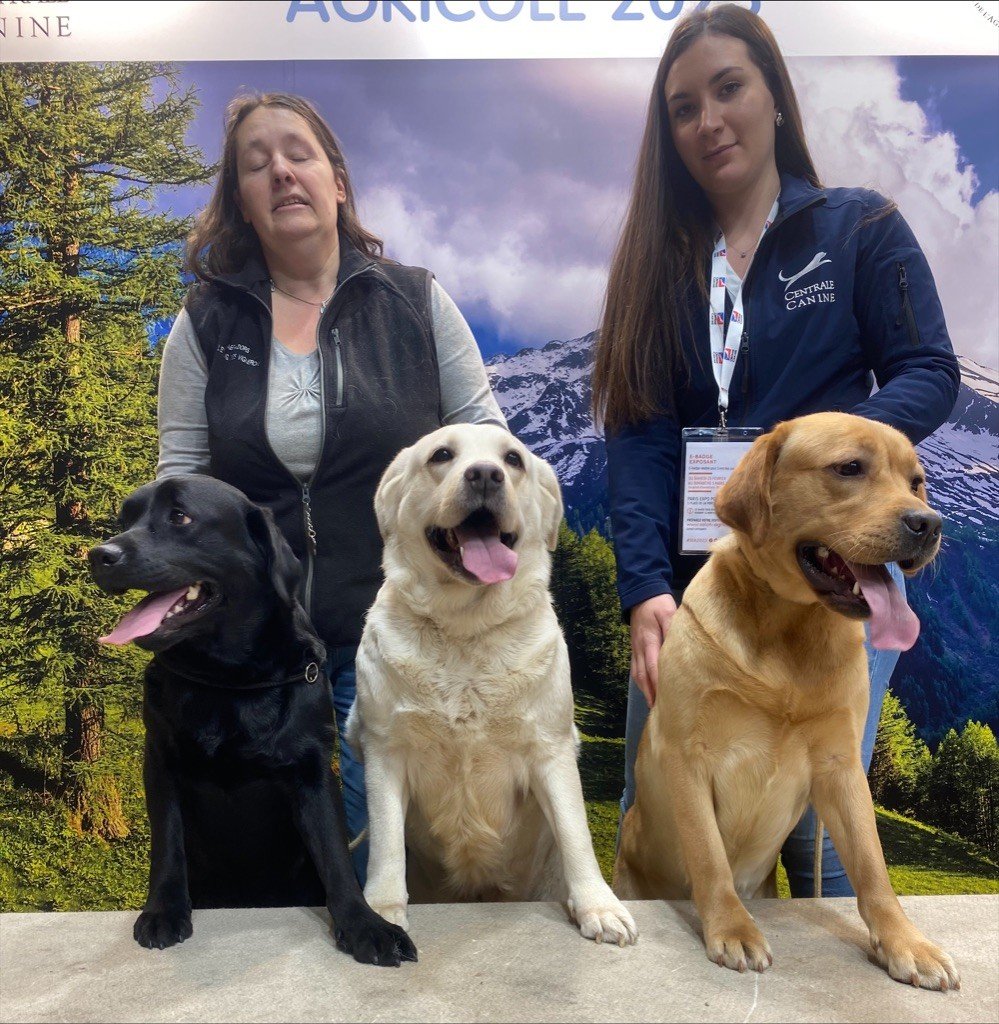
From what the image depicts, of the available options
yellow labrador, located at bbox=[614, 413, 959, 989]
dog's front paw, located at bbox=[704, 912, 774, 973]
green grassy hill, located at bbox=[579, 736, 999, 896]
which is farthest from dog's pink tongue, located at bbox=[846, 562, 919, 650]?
green grassy hill, located at bbox=[579, 736, 999, 896]

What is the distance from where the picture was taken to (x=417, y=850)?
2012 millimetres

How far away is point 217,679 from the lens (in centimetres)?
175

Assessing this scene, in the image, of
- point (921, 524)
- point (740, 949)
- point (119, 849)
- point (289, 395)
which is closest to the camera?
point (921, 524)

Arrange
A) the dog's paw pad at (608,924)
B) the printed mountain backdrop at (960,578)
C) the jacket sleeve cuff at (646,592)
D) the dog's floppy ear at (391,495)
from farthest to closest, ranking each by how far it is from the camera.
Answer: the printed mountain backdrop at (960,578), the jacket sleeve cuff at (646,592), the dog's floppy ear at (391,495), the dog's paw pad at (608,924)

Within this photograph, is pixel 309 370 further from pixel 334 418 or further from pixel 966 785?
pixel 966 785

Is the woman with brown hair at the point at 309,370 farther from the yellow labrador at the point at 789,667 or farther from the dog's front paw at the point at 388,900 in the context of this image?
the yellow labrador at the point at 789,667

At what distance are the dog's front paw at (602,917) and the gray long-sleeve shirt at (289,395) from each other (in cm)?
116

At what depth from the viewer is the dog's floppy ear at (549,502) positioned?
202 cm

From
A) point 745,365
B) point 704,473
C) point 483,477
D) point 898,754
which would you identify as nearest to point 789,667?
point 704,473

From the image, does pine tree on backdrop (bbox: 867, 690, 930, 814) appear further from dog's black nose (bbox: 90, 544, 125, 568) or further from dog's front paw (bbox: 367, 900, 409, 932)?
dog's black nose (bbox: 90, 544, 125, 568)

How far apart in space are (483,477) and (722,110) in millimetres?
1149

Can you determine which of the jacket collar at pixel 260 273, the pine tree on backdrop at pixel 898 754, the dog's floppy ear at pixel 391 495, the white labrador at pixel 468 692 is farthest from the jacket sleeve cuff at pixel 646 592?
the pine tree on backdrop at pixel 898 754

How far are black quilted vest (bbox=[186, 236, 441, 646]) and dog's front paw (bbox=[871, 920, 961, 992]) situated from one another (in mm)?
1377

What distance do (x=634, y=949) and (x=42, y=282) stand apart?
2.98m
